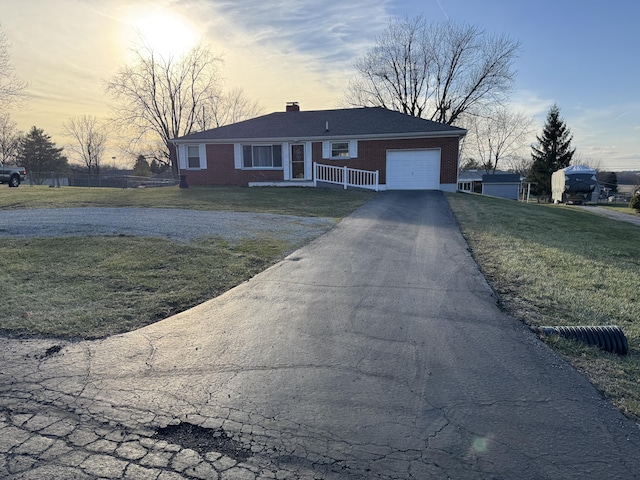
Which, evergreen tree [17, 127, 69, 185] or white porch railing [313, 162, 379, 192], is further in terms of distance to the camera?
evergreen tree [17, 127, 69, 185]

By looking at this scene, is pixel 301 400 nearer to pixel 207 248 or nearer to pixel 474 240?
pixel 207 248

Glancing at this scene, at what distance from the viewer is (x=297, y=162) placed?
74.8ft

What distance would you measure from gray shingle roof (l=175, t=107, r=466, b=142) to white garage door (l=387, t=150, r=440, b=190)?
1091 millimetres

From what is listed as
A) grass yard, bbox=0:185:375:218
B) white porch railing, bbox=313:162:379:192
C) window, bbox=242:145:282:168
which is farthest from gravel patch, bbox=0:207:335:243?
window, bbox=242:145:282:168

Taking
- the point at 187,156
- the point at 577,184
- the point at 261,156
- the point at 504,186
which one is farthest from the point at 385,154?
the point at 504,186

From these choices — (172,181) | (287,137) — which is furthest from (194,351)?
(172,181)

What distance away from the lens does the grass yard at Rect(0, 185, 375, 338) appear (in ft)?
14.1

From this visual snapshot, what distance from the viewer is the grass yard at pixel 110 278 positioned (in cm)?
429

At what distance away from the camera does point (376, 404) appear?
9.23 ft

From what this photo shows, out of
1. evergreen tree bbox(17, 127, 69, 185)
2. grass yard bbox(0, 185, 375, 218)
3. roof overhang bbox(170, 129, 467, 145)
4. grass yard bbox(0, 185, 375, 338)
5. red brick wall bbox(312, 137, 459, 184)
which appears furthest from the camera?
evergreen tree bbox(17, 127, 69, 185)

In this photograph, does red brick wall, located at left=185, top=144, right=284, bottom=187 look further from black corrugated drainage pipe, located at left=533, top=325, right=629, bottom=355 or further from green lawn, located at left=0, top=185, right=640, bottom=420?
black corrugated drainage pipe, located at left=533, top=325, right=629, bottom=355

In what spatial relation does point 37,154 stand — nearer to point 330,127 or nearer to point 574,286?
point 330,127

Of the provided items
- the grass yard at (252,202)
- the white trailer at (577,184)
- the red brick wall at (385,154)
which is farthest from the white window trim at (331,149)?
the white trailer at (577,184)

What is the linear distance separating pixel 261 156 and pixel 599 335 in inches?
829
